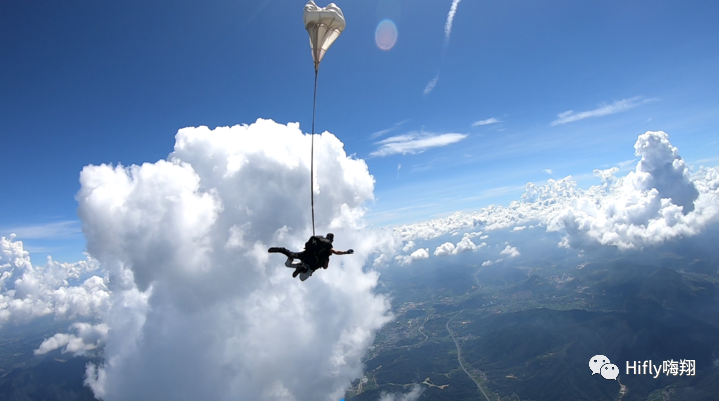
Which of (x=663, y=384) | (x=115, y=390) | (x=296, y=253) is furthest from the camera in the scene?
(x=663, y=384)

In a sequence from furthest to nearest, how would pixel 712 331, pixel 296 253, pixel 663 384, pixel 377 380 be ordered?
pixel 712 331 → pixel 377 380 → pixel 663 384 → pixel 296 253

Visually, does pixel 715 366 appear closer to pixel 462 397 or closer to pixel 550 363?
pixel 550 363

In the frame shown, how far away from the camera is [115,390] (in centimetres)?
7294

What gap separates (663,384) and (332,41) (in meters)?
242

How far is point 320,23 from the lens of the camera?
1073 centimetres

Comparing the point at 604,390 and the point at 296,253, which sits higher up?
the point at 296,253

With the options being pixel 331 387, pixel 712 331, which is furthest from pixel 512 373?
pixel 712 331

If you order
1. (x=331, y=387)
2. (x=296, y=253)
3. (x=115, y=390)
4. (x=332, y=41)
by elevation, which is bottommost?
(x=331, y=387)

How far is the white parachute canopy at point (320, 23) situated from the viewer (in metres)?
10.6

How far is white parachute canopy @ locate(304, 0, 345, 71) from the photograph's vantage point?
34.8ft

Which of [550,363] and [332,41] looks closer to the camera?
[332,41]

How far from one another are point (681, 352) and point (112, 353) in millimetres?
300700

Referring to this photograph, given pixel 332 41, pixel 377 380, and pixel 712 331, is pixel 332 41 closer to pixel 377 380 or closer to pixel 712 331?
pixel 377 380

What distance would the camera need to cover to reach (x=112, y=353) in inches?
2948
